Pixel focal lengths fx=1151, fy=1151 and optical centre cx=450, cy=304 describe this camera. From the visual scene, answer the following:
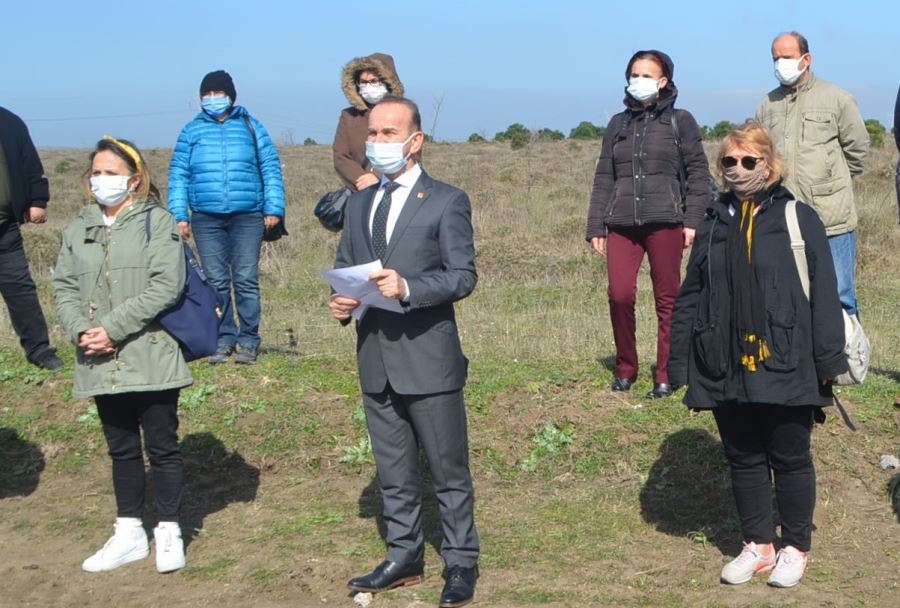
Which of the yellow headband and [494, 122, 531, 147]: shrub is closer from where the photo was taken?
the yellow headband

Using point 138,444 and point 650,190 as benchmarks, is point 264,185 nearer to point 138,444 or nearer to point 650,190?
point 650,190

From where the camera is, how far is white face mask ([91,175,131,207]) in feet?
18.4

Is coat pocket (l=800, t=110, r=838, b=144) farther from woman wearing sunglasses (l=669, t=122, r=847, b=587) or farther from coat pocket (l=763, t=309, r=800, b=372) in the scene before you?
coat pocket (l=763, t=309, r=800, b=372)

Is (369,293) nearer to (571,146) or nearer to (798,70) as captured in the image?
(798,70)

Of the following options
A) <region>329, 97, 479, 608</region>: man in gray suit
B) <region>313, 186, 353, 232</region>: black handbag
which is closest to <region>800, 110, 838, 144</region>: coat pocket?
<region>313, 186, 353, 232</region>: black handbag

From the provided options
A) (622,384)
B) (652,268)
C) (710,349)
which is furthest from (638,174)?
(710,349)

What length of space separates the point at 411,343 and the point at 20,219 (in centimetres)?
479

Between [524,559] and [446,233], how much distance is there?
1.80 m

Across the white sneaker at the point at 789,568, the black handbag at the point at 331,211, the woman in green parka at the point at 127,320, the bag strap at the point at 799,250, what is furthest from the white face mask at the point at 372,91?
the white sneaker at the point at 789,568

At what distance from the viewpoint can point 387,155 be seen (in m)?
4.91

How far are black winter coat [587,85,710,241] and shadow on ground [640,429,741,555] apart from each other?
1360mm

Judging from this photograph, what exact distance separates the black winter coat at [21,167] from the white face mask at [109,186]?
Result: 3.13 metres

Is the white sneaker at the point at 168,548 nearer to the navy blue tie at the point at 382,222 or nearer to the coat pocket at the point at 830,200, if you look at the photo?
the navy blue tie at the point at 382,222

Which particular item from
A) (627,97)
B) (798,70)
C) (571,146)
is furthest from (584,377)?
(571,146)
